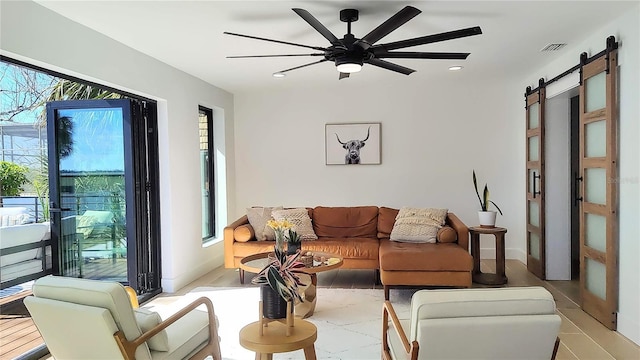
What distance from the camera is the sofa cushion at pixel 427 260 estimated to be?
14.0ft

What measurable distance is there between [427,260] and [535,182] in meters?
2.01

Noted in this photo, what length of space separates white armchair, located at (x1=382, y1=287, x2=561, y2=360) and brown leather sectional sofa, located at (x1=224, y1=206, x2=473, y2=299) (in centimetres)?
232

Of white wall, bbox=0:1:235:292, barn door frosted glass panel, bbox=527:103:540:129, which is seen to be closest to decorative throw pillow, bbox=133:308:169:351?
white wall, bbox=0:1:235:292

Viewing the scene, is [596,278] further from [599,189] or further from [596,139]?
[596,139]

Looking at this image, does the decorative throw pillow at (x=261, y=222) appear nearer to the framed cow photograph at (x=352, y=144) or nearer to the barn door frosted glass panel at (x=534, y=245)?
the framed cow photograph at (x=352, y=144)

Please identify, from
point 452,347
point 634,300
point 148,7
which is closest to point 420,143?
point 634,300

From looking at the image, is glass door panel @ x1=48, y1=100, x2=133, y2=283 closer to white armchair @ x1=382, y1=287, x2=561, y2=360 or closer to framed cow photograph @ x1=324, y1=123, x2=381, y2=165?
framed cow photograph @ x1=324, y1=123, x2=381, y2=165

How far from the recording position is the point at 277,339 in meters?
2.35

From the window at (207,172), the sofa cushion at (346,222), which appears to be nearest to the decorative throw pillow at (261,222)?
the sofa cushion at (346,222)

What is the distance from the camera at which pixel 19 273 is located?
14.3 ft

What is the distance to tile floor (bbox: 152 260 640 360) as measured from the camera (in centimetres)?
315

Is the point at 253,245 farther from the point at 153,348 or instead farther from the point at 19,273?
the point at 153,348

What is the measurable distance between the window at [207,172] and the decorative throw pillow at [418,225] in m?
2.62

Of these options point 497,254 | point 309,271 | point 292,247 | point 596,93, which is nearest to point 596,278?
point 497,254
